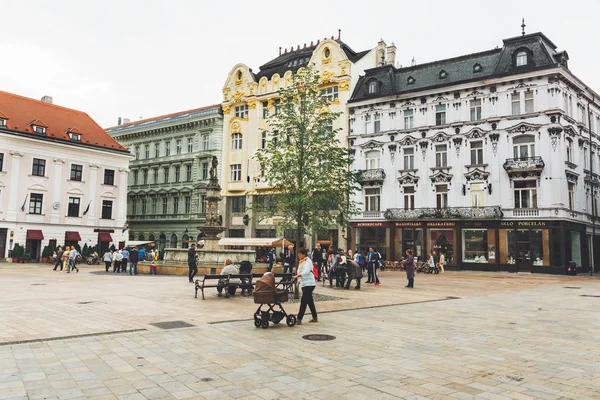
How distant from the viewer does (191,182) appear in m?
53.0

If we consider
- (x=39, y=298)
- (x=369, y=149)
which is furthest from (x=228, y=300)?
(x=369, y=149)

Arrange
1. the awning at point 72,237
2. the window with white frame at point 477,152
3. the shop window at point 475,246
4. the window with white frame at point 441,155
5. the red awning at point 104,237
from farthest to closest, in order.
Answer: the red awning at point 104,237, the awning at point 72,237, the window with white frame at point 441,155, the window with white frame at point 477,152, the shop window at point 475,246

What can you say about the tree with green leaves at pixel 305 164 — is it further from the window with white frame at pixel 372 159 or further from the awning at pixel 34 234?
the awning at pixel 34 234

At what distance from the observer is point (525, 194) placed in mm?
35750

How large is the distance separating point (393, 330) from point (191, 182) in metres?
45.5

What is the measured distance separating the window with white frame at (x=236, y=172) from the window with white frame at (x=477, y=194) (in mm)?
24633

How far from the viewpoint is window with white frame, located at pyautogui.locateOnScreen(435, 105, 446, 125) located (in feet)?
131

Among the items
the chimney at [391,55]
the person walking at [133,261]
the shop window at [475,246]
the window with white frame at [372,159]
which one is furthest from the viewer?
the chimney at [391,55]

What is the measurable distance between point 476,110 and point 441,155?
180 inches

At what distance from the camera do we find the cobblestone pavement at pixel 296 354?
19.5 feet

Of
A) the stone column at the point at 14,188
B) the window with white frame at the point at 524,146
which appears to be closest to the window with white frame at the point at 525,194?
the window with white frame at the point at 524,146

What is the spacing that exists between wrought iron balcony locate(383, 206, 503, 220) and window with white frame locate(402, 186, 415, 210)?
0.68 m

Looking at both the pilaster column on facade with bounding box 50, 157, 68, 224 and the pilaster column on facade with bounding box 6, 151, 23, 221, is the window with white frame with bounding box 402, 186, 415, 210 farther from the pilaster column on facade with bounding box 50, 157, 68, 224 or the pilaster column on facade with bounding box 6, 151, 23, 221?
the pilaster column on facade with bounding box 6, 151, 23, 221

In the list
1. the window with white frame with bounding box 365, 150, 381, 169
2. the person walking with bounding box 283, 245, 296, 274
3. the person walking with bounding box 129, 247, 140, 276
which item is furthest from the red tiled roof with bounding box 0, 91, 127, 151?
the person walking with bounding box 283, 245, 296, 274
